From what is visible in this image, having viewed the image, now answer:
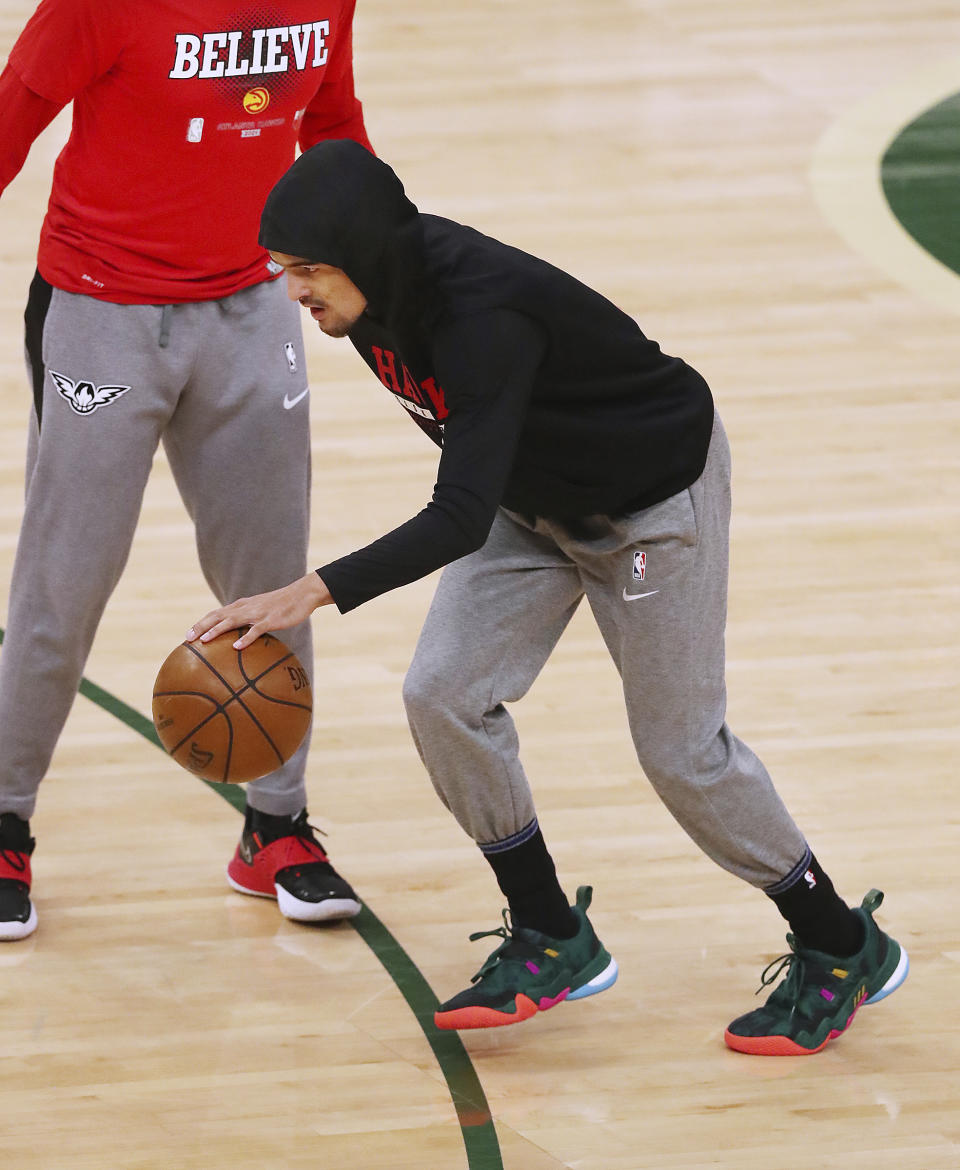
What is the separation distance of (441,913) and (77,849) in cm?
87

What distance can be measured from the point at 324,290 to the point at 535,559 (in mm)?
686

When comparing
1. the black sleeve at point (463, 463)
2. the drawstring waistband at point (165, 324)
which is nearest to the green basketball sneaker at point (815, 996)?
the black sleeve at point (463, 463)

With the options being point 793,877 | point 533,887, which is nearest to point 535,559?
point 533,887

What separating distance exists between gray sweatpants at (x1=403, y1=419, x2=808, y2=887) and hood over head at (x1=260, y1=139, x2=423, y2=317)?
608mm

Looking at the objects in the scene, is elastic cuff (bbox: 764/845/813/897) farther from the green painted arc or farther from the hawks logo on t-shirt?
the green painted arc

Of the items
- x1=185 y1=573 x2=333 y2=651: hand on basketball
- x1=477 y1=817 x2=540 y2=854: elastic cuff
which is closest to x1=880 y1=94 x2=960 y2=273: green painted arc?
x1=477 y1=817 x2=540 y2=854: elastic cuff

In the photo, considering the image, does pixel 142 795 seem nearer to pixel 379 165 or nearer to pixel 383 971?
pixel 383 971

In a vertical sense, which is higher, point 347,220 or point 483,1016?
point 347,220

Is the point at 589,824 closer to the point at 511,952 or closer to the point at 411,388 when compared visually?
the point at 511,952

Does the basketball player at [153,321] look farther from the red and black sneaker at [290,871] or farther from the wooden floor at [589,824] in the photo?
the wooden floor at [589,824]

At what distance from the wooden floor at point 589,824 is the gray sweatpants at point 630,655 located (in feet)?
1.54

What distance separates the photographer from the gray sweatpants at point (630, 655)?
3.31 m

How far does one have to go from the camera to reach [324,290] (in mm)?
3006

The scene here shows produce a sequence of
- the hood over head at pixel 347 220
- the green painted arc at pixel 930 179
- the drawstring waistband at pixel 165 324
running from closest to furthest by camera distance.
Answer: the hood over head at pixel 347 220
the drawstring waistband at pixel 165 324
the green painted arc at pixel 930 179
